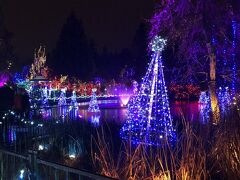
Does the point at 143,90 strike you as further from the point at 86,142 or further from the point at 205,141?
the point at 205,141

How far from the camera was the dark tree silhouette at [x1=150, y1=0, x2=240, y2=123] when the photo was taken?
12477 mm

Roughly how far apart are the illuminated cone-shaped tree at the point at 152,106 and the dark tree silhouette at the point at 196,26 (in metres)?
0.68

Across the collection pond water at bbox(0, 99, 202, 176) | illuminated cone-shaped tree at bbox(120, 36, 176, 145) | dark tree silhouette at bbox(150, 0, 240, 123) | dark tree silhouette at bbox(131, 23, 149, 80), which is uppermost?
dark tree silhouette at bbox(131, 23, 149, 80)

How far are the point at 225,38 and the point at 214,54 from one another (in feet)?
2.26

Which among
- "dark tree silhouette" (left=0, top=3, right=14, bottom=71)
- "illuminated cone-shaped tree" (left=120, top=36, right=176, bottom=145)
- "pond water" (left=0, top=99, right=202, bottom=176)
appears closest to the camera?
"pond water" (left=0, top=99, right=202, bottom=176)

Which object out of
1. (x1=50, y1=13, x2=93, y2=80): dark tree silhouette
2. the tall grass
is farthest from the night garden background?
(x1=50, y1=13, x2=93, y2=80): dark tree silhouette

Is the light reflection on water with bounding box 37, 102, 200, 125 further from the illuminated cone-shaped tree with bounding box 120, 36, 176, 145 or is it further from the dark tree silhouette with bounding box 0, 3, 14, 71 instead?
the dark tree silhouette with bounding box 0, 3, 14, 71

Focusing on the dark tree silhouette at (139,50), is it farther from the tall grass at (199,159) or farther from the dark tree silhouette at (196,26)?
the tall grass at (199,159)

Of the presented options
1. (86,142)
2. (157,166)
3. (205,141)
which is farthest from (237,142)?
(86,142)

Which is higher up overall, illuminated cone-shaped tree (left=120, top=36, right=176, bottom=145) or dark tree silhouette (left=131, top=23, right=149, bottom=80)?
dark tree silhouette (left=131, top=23, right=149, bottom=80)

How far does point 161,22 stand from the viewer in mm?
13484

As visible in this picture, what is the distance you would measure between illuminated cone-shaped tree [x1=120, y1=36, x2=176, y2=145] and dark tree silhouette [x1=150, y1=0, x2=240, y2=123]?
683 millimetres

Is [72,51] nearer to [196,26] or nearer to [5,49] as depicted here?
[5,49]

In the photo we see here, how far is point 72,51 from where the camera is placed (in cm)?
6150
